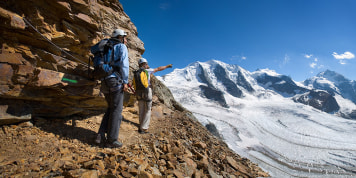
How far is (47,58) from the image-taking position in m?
3.57

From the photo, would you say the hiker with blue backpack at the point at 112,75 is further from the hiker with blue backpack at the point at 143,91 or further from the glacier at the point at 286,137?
the glacier at the point at 286,137

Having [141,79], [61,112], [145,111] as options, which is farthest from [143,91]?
[61,112]

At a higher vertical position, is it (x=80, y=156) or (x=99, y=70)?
(x=99, y=70)

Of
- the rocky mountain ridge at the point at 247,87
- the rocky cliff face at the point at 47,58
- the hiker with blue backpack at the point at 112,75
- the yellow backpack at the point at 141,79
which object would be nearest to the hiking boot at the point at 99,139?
the hiker with blue backpack at the point at 112,75

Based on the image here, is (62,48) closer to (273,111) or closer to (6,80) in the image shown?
(6,80)

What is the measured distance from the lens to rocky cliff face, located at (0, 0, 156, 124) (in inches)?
120

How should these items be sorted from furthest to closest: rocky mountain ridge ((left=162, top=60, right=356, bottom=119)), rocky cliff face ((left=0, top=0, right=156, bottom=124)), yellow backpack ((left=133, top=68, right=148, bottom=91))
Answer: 1. rocky mountain ridge ((left=162, top=60, right=356, bottom=119))
2. yellow backpack ((left=133, top=68, right=148, bottom=91))
3. rocky cliff face ((left=0, top=0, right=156, bottom=124))

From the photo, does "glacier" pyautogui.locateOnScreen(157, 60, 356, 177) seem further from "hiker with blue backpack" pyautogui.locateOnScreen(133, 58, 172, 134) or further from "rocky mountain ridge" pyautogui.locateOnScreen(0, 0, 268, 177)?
"rocky mountain ridge" pyautogui.locateOnScreen(0, 0, 268, 177)

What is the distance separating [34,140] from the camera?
302 centimetres

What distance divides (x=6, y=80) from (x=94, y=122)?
82.1 inches

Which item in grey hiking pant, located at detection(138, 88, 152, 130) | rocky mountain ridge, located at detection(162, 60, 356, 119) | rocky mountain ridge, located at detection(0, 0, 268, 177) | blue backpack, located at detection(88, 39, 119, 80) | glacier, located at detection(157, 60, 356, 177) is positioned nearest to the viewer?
rocky mountain ridge, located at detection(0, 0, 268, 177)

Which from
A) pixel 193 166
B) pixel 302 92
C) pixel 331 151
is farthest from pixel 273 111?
pixel 193 166

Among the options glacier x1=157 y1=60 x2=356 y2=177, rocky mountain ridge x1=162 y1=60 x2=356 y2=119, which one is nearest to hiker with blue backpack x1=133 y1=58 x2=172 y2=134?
glacier x1=157 y1=60 x2=356 y2=177

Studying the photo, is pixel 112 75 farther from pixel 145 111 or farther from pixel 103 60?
pixel 145 111
